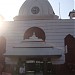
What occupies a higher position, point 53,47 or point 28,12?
point 28,12

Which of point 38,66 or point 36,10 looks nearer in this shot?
point 38,66

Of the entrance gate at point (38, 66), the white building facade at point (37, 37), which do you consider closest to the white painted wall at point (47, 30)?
the white building facade at point (37, 37)

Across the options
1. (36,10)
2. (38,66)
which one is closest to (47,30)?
(38,66)

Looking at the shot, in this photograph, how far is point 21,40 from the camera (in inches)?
1161

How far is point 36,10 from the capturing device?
112 ft

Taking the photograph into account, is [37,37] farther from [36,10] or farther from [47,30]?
[36,10]

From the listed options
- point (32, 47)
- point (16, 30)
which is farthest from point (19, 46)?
point (16, 30)

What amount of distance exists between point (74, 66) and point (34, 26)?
6.34m

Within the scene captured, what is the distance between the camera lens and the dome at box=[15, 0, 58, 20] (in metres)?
33.5

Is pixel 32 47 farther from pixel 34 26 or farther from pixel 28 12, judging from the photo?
pixel 28 12

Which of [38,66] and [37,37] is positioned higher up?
[37,37]

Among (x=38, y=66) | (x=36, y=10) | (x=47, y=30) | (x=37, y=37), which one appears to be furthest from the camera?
(x=36, y=10)

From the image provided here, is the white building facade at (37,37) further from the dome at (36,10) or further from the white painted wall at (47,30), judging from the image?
the dome at (36,10)

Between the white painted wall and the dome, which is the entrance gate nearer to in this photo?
the white painted wall
